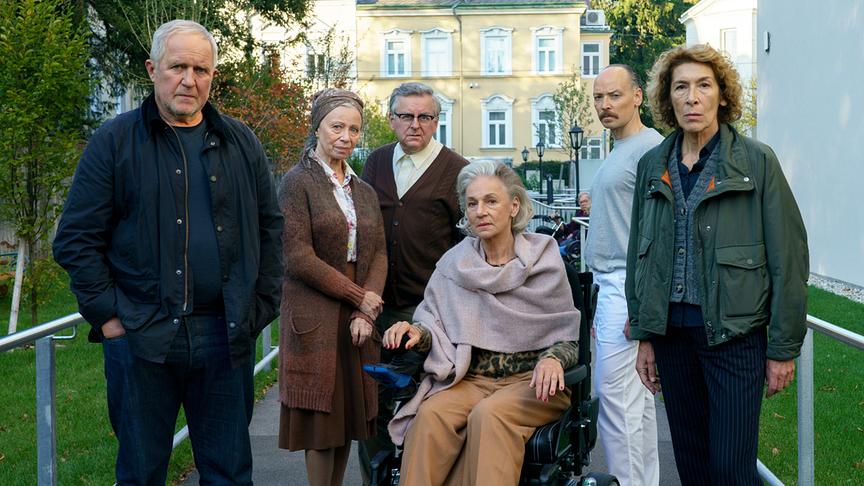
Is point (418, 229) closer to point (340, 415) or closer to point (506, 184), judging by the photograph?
point (506, 184)

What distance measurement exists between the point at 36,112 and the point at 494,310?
8.56 meters

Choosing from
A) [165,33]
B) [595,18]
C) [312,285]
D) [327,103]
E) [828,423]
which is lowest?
[828,423]

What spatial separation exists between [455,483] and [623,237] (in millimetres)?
1511

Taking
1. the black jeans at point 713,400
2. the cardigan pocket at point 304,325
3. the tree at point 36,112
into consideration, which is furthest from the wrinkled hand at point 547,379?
the tree at point 36,112

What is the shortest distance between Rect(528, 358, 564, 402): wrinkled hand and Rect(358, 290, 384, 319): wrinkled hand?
3.59ft

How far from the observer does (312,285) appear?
16.2ft

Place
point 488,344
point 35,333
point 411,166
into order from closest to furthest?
point 35,333
point 488,344
point 411,166

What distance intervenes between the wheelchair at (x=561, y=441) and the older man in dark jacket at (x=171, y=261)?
567mm

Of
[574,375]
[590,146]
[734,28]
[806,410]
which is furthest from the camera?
[590,146]

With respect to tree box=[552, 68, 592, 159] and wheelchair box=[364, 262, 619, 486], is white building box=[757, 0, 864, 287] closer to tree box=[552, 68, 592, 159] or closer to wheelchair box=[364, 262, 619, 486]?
wheelchair box=[364, 262, 619, 486]

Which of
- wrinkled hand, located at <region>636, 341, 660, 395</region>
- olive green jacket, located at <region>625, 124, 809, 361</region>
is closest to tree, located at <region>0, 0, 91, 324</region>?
wrinkled hand, located at <region>636, 341, 660, 395</region>

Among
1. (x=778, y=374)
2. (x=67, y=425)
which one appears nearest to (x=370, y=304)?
(x=778, y=374)

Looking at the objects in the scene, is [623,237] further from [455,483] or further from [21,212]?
[21,212]

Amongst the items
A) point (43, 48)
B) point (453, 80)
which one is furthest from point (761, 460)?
point (453, 80)
